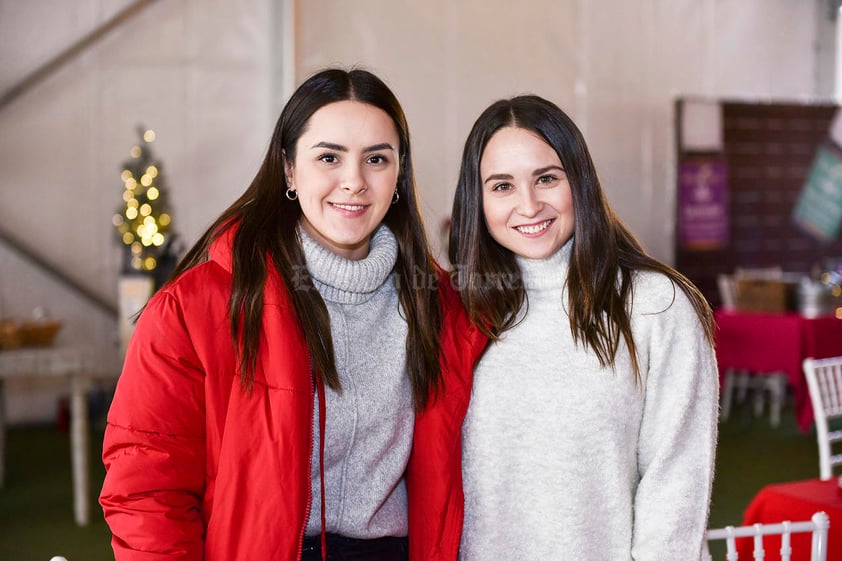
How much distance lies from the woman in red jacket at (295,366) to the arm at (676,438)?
0.42 meters

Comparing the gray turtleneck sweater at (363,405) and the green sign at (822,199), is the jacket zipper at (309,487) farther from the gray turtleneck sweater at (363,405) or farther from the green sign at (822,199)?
the green sign at (822,199)

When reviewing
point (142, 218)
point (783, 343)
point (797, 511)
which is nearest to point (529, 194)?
point (797, 511)

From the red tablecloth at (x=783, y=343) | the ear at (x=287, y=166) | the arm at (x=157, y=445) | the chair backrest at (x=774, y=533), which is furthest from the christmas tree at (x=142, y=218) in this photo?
the chair backrest at (x=774, y=533)

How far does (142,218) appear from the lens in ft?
19.5

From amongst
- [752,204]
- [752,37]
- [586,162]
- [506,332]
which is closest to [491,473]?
[506,332]

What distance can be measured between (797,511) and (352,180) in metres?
1.42

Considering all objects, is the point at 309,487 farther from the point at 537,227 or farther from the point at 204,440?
the point at 537,227

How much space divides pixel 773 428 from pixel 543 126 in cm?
523

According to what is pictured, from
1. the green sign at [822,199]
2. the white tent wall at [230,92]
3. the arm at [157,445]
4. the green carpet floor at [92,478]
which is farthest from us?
the green sign at [822,199]

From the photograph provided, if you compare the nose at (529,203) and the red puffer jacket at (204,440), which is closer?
the red puffer jacket at (204,440)

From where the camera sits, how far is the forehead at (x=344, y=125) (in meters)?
1.66

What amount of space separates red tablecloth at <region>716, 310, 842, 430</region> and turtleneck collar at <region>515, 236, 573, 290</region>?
376 centimetres

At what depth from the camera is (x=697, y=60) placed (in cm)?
854

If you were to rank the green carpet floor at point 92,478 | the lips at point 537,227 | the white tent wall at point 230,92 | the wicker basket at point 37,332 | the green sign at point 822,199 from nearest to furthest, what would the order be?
1. the lips at point 537,227
2. the green carpet floor at point 92,478
3. the wicker basket at point 37,332
4. the white tent wall at point 230,92
5. the green sign at point 822,199
